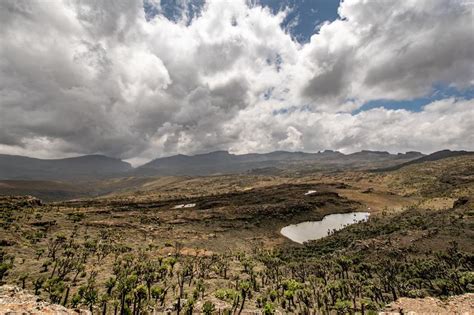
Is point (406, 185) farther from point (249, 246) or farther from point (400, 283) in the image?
point (400, 283)

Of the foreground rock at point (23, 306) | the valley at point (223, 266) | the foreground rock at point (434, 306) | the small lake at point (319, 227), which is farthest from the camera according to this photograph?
the small lake at point (319, 227)

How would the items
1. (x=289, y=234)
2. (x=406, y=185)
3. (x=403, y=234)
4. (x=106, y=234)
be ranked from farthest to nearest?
1. (x=406, y=185)
2. (x=289, y=234)
3. (x=106, y=234)
4. (x=403, y=234)

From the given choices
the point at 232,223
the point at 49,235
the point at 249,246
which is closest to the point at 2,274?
the point at 49,235

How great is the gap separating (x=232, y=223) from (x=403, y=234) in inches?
1362

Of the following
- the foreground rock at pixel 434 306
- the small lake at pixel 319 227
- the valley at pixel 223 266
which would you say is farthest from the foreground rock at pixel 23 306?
the small lake at pixel 319 227

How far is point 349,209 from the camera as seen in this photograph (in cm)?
6894

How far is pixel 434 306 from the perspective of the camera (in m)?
13.9

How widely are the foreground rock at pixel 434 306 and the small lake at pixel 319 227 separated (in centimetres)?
3222

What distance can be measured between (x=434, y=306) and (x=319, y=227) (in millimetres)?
43531

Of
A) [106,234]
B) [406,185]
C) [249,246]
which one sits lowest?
[249,246]

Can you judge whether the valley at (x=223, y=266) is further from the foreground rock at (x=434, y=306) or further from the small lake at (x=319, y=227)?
the small lake at (x=319, y=227)

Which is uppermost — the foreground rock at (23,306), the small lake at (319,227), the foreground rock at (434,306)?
the foreground rock at (23,306)

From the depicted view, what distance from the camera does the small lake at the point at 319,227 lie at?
1951 inches

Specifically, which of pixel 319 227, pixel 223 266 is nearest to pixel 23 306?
pixel 223 266
